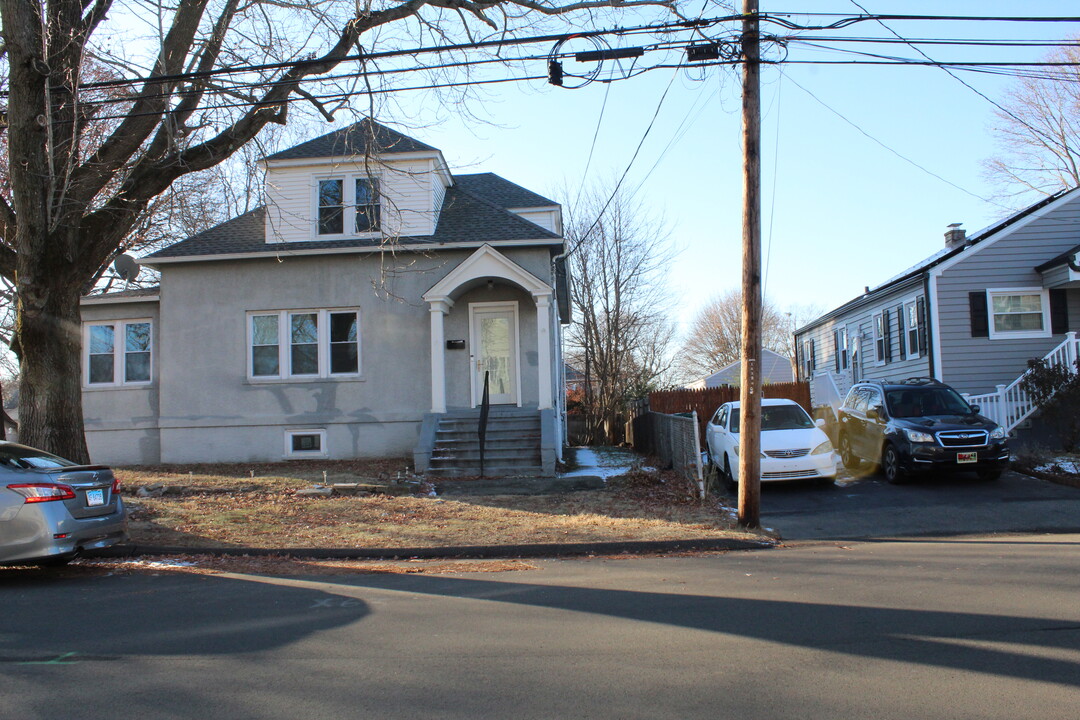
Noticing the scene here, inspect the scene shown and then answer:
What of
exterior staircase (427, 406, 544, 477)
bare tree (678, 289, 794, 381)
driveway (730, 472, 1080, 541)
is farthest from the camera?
bare tree (678, 289, 794, 381)

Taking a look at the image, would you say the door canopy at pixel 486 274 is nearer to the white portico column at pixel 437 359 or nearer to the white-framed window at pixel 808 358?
the white portico column at pixel 437 359

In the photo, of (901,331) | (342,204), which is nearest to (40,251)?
(342,204)

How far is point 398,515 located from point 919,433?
8781 mm

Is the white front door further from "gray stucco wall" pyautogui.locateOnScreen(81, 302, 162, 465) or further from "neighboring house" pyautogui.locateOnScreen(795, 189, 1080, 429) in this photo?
"neighboring house" pyautogui.locateOnScreen(795, 189, 1080, 429)

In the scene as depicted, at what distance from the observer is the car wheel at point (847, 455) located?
52.7 feet

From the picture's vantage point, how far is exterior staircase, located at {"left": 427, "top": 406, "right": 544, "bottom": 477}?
15.1 meters

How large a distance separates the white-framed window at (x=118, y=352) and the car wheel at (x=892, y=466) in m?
15.9

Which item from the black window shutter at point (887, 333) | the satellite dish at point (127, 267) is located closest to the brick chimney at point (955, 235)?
the black window shutter at point (887, 333)

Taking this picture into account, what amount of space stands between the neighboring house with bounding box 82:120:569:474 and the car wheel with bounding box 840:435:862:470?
5.95m

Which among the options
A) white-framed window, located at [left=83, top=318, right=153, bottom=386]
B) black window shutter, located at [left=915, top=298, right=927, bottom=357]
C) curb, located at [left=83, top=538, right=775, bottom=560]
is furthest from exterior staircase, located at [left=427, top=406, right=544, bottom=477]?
black window shutter, located at [left=915, top=298, right=927, bottom=357]

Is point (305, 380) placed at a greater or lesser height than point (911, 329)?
lesser

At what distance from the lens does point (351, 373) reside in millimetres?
17531

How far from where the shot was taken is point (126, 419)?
714 inches

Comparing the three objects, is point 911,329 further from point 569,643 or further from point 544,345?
point 569,643
